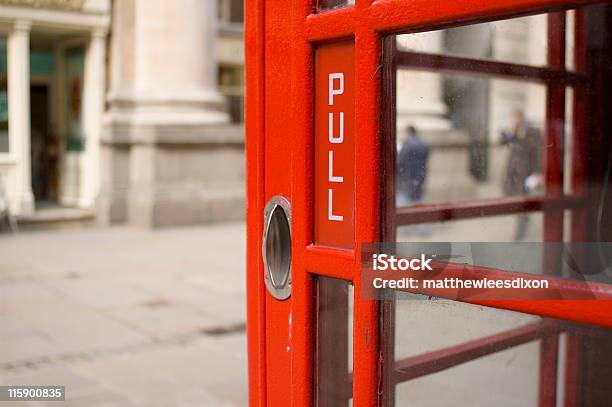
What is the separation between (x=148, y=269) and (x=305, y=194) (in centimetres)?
708

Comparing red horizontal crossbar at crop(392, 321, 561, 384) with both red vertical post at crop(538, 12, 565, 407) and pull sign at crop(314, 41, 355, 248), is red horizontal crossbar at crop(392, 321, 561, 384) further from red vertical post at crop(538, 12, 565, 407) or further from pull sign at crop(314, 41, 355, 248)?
pull sign at crop(314, 41, 355, 248)

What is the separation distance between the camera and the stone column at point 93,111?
12.6 m

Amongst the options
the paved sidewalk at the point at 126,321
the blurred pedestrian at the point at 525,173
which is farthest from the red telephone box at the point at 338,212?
the paved sidewalk at the point at 126,321

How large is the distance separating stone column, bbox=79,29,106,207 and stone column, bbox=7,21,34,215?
108cm

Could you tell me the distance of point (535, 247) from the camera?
8.20 feet

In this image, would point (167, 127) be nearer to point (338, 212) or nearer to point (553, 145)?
point (553, 145)

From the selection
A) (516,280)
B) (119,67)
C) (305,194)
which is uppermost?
(119,67)

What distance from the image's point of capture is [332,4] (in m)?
1.60

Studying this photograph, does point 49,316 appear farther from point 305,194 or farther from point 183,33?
point 183,33

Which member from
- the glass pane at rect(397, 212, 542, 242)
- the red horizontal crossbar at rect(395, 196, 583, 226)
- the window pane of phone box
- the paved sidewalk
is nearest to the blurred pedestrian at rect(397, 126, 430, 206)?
the red horizontal crossbar at rect(395, 196, 583, 226)

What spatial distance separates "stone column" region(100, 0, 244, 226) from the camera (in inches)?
467

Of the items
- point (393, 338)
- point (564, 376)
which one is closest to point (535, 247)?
point (564, 376)

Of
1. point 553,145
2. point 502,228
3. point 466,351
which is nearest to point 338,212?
point 466,351

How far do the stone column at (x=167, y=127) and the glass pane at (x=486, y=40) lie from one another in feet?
28.0
